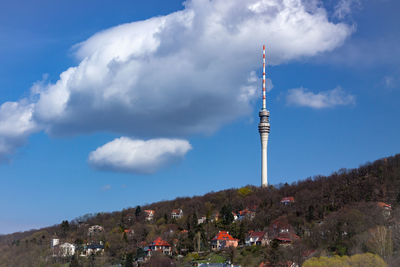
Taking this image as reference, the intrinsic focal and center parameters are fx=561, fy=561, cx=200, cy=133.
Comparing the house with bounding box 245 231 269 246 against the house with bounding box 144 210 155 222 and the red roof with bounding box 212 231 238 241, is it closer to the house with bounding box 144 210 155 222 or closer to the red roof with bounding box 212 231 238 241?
the red roof with bounding box 212 231 238 241

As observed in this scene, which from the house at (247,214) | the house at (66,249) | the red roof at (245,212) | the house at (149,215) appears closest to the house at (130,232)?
the house at (149,215)

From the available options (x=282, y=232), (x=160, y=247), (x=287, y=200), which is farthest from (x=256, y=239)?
(x=287, y=200)

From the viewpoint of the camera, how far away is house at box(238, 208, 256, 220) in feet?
356

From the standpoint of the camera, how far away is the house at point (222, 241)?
91375 millimetres

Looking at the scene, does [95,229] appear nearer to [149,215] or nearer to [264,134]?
[149,215]

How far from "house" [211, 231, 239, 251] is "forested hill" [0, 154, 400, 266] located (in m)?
1.07

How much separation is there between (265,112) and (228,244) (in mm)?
55408

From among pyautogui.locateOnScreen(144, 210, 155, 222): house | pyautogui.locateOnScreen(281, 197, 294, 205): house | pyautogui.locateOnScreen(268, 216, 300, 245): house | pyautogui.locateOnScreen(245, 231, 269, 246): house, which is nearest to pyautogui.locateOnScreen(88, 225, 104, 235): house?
pyautogui.locateOnScreen(144, 210, 155, 222): house

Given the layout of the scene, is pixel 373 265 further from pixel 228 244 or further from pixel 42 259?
pixel 42 259

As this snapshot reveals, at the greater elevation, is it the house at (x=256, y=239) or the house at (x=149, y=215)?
the house at (x=149, y=215)

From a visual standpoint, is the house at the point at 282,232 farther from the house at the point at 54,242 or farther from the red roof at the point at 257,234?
the house at the point at 54,242

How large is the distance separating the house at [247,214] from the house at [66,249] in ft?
110

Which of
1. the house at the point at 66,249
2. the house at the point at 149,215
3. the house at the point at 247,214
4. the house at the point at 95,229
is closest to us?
the house at the point at 66,249

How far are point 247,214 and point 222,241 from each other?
18.9m
